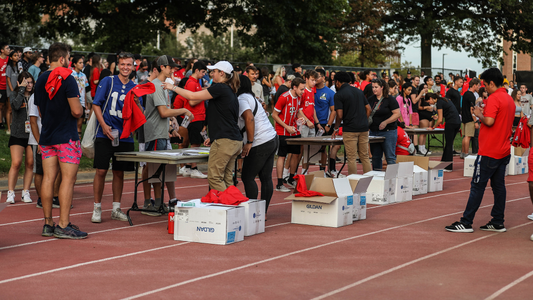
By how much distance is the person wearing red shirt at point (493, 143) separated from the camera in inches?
294

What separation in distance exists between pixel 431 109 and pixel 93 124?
40.3 feet

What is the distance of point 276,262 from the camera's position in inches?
240

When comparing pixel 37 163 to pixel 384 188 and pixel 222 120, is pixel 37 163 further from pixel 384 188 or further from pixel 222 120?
pixel 384 188

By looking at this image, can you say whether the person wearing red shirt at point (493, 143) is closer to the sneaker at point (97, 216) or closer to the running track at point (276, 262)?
the running track at point (276, 262)

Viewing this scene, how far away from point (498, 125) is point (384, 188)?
2725 millimetres

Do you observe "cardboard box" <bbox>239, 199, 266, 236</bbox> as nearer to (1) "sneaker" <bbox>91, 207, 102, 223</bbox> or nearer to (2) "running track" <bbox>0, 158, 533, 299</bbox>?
(2) "running track" <bbox>0, 158, 533, 299</bbox>

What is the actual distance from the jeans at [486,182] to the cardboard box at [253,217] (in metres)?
2.49

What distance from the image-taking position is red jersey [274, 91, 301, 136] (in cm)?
1063

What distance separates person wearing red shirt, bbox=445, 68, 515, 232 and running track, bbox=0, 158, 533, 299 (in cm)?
36

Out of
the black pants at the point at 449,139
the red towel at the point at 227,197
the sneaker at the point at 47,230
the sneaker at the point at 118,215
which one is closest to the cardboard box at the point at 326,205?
the red towel at the point at 227,197

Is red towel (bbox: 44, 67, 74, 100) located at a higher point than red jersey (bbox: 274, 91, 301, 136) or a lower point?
higher

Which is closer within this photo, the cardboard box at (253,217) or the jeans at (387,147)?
the cardboard box at (253,217)

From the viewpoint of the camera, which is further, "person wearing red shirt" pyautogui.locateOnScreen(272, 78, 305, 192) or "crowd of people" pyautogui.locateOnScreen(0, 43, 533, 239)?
"person wearing red shirt" pyautogui.locateOnScreen(272, 78, 305, 192)

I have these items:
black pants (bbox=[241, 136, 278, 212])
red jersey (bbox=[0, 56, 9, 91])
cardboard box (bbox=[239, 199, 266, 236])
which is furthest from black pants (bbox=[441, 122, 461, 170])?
red jersey (bbox=[0, 56, 9, 91])
